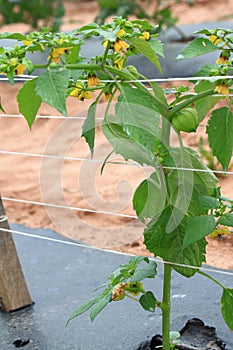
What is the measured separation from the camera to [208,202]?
1.33 m

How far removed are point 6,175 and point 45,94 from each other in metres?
2.40

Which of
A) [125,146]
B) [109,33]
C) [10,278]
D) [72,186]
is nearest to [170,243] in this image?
[125,146]

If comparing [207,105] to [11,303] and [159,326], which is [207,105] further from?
[11,303]

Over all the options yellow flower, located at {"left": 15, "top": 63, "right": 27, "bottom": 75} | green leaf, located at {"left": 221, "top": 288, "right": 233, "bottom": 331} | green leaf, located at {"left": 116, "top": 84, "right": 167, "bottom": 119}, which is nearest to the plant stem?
green leaf, located at {"left": 221, "top": 288, "right": 233, "bottom": 331}

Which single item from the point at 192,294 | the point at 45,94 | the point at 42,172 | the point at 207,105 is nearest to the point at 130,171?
the point at 42,172

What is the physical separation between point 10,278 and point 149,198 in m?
0.72

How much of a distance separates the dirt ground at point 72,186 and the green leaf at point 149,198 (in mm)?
654

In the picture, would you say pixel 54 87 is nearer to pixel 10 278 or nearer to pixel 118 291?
pixel 118 291

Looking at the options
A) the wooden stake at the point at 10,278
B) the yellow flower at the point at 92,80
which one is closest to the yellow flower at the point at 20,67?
the yellow flower at the point at 92,80

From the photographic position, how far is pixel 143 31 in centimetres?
134

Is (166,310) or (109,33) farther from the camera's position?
(166,310)

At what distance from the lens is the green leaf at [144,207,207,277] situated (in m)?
1.36

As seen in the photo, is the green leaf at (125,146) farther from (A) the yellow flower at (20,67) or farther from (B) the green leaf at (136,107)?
(A) the yellow flower at (20,67)

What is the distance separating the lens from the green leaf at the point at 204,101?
1.38 metres
